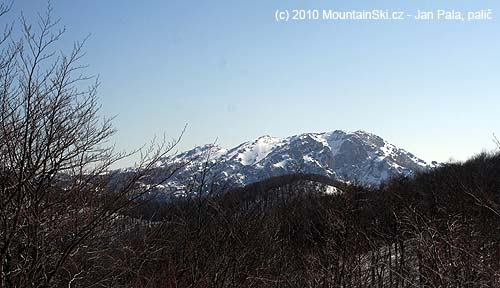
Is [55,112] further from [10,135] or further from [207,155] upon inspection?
[207,155]

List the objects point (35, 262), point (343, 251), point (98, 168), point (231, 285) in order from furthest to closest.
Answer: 1. point (343, 251)
2. point (231, 285)
3. point (98, 168)
4. point (35, 262)

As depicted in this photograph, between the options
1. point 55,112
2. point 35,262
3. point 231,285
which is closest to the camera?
point 35,262

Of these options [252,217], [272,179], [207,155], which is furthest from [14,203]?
[272,179]

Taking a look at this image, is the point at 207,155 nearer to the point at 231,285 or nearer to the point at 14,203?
the point at 231,285

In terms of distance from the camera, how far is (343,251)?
14.0m

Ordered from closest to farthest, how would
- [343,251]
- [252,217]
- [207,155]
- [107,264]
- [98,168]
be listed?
1. [98,168]
2. [107,264]
3. [207,155]
4. [343,251]
5. [252,217]

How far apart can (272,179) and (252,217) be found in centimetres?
9766

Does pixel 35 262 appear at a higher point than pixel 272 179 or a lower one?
lower

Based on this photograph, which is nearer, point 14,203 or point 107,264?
point 14,203

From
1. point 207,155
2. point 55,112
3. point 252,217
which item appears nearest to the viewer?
point 55,112

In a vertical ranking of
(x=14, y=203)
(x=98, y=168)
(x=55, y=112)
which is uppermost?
(x=55, y=112)

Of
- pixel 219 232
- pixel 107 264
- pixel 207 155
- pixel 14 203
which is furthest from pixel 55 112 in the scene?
pixel 219 232

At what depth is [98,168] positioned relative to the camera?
200 inches

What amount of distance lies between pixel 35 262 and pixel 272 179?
11022cm
